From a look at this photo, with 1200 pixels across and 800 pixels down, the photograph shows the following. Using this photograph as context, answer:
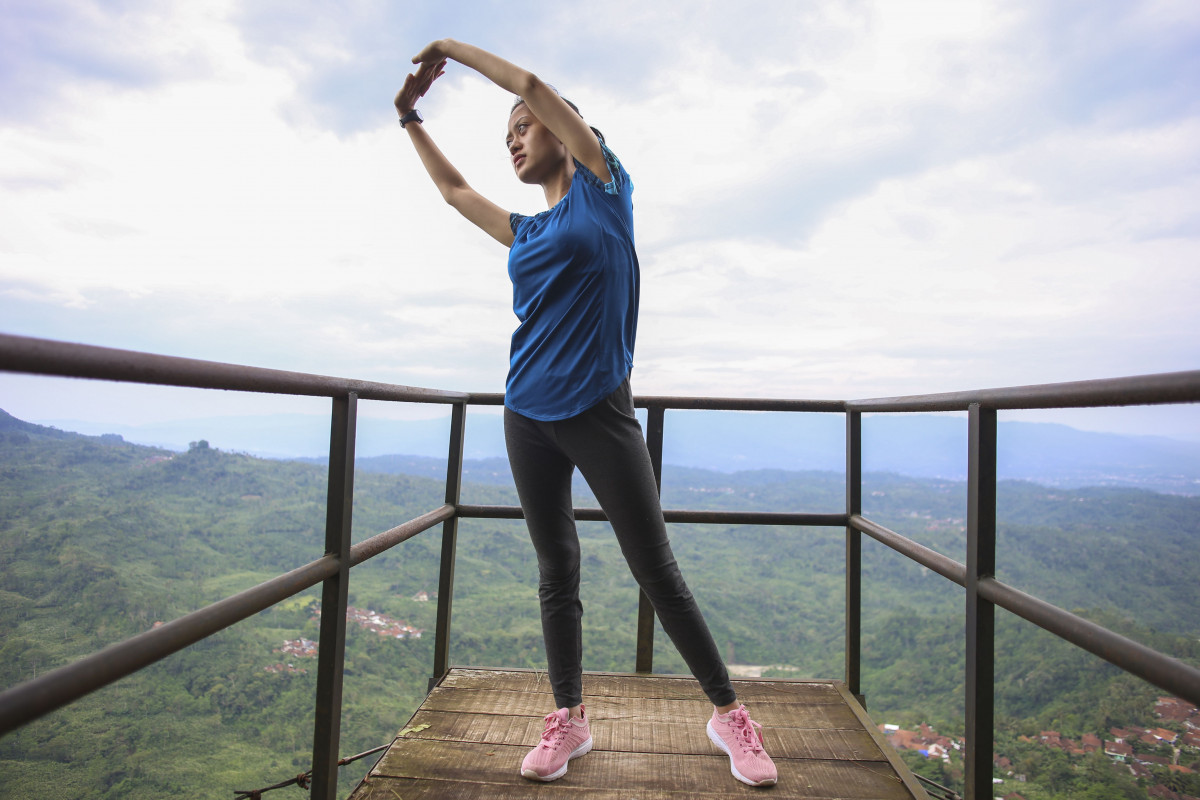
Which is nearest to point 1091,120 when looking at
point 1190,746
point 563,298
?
point 1190,746

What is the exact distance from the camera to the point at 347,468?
1354mm

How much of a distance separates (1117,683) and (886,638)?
318 inches

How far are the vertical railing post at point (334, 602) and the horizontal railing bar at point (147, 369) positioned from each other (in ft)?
0.32

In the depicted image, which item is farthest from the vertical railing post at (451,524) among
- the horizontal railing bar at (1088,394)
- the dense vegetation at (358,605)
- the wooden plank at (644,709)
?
the dense vegetation at (358,605)

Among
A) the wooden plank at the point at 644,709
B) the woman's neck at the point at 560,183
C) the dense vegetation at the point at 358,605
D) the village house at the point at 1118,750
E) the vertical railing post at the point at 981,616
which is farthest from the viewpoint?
the dense vegetation at the point at 358,605

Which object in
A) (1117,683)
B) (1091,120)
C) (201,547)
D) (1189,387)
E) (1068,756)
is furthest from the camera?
(1091,120)

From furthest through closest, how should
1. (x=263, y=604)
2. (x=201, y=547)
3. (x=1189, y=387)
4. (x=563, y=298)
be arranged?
(x=201, y=547) → (x=563, y=298) → (x=263, y=604) → (x=1189, y=387)

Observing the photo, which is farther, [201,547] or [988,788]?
[201,547]

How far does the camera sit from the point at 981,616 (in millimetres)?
1199

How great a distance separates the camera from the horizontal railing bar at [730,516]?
2137 mm

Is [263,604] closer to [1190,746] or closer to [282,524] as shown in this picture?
[1190,746]

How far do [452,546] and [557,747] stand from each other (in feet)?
2.89

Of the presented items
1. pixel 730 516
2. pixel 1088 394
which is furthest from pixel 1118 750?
pixel 1088 394

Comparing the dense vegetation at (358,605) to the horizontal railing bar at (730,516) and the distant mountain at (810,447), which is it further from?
the horizontal railing bar at (730,516)
